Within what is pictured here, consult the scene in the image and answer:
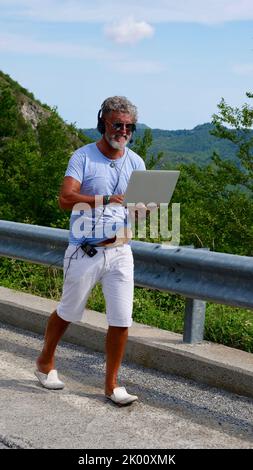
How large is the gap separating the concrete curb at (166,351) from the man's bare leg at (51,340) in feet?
2.25

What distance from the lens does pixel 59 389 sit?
205 inches

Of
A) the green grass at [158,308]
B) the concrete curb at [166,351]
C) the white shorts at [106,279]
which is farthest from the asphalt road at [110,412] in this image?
the green grass at [158,308]

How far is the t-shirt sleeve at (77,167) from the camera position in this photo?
192 inches

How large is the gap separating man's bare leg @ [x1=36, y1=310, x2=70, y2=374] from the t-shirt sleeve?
88 cm

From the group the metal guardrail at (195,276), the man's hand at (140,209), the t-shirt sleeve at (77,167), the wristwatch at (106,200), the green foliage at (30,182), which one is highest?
the t-shirt sleeve at (77,167)

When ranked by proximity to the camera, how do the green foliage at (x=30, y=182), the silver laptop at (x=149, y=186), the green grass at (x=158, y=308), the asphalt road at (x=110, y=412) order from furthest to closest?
the green foliage at (x=30, y=182)
the green grass at (x=158, y=308)
the silver laptop at (x=149, y=186)
the asphalt road at (x=110, y=412)

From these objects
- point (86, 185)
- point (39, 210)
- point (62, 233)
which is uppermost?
point (86, 185)

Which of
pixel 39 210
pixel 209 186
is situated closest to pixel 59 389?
pixel 209 186

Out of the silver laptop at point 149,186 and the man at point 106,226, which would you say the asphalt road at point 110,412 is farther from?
the silver laptop at point 149,186

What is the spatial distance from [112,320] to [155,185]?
2.63ft

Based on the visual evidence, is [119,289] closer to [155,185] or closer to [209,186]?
[155,185]

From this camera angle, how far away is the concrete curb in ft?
17.1

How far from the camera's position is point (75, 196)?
4848 millimetres

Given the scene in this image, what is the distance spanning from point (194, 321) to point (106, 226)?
1091 millimetres
